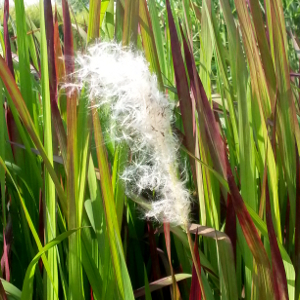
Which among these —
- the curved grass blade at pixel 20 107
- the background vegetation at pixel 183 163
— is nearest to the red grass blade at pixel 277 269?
the background vegetation at pixel 183 163

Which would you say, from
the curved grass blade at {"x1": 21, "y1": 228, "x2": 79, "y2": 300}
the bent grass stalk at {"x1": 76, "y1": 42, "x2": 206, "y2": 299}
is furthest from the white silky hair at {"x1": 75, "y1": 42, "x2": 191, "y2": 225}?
the curved grass blade at {"x1": 21, "y1": 228, "x2": 79, "y2": 300}

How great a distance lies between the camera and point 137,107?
18.2 inches

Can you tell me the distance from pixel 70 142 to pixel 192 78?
0.17 meters

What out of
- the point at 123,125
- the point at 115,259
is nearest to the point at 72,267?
the point at 115,259

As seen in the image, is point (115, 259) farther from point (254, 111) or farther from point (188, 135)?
point (254, 111)

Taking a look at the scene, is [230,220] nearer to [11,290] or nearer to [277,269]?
[277,269]

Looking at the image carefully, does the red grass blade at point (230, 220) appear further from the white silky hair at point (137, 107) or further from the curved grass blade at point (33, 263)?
the curved grass blade at point (33, 263)

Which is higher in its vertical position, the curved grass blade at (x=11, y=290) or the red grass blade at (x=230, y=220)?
the red grass blade at (x=230, y=220)

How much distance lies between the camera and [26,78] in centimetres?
66

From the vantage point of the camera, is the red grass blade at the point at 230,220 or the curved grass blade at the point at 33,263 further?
the red grass blade at the point at 230,220

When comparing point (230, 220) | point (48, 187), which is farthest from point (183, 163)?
point (48, 187)

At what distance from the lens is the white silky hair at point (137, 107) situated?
0.44 metres

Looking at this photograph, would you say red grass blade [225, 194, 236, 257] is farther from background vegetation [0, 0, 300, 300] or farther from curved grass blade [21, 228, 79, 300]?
curved grass blade [21, 228, 79, 300]

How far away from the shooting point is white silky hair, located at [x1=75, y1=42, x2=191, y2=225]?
0.44 m
